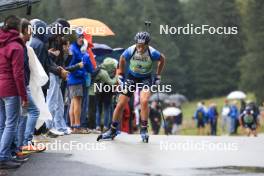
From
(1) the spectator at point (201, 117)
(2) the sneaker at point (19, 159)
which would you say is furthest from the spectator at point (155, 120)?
(2) the sneaker at point (19, 159)

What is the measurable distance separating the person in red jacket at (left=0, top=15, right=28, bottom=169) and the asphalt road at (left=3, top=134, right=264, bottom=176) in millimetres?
390

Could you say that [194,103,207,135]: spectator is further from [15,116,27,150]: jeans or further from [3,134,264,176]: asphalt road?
[15,116,27,150]: jeans

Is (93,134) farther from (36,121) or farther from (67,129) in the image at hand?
(36,121)

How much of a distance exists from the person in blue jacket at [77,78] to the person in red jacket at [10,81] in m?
5.81

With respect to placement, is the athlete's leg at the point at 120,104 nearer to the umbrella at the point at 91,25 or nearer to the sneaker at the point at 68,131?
the sneaker at the point at 68,131

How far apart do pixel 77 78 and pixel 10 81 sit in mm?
6171

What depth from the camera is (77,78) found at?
650 inches

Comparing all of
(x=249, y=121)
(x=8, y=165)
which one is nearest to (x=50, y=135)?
(x=8, y=165)

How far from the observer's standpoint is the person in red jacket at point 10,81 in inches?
404

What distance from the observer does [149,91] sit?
1469 centimetres

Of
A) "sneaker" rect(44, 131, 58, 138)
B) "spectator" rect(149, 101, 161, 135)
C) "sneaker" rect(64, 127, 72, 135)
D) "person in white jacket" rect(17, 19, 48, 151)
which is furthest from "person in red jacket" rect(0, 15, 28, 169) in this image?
"spectator" rect(149, 101, 161, 135)

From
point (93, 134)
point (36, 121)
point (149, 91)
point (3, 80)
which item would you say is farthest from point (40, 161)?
point (93, 134)

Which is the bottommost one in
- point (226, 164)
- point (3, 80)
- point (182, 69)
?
point (226, 164)

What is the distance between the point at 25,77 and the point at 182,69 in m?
106
